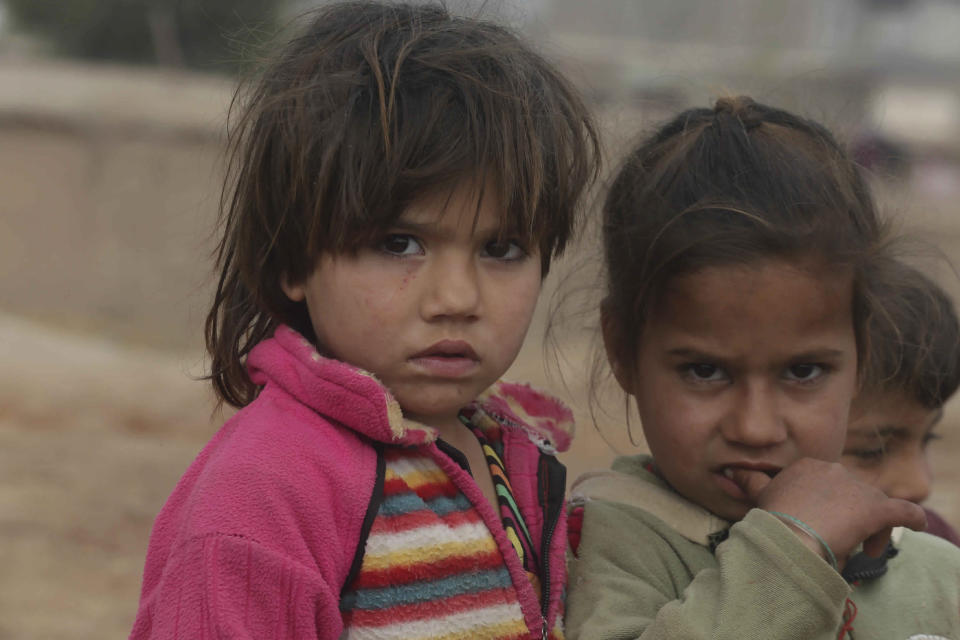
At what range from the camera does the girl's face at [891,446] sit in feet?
9.40

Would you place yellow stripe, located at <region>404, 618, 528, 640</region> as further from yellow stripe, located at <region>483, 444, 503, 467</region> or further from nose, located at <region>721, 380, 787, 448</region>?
nose, located at <region>721, 380, 787, 448</region>

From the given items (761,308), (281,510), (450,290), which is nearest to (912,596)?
(761,308)

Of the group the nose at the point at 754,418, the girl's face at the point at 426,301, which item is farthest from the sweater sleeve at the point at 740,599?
the girl's face at the point at 426,301

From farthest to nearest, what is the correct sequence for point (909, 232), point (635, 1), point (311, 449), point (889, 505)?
point (635, 1) < point (909, 232) < point (889, 505) < point (311, 449)

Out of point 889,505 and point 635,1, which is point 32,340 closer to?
point 889,505

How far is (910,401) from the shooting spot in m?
2.89

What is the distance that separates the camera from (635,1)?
962 inches

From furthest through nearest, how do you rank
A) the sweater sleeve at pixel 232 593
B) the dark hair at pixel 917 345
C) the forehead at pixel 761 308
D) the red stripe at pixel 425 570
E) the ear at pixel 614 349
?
the dark hair at pixel 917 345
the ear at pixel 614 349
the forehead at pixel 761 308
the red stripe at pixel 425 570
the sweater sleeve at pixel 232 593

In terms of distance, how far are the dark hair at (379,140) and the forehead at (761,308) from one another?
0.26m

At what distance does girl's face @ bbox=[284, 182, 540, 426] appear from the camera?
6.01ft

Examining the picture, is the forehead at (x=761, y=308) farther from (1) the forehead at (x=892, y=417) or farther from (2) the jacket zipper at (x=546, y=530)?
(1) the forehead at (x=892, y=417)

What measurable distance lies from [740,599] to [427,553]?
1.52 feet

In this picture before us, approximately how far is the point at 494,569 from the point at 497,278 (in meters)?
0.44

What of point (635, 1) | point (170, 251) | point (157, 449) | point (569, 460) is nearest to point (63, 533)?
point (157, 449)
